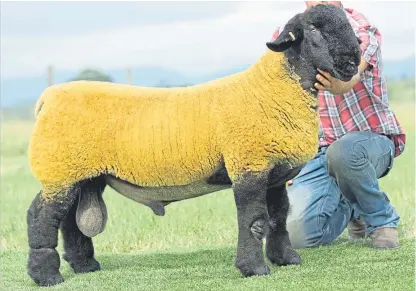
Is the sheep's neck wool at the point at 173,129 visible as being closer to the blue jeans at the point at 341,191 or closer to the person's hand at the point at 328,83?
the person's hand at the point at 328,83

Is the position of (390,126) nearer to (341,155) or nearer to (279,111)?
(341,155)

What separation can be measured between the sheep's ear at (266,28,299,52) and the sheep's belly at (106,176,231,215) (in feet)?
2.59

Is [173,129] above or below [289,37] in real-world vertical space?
below

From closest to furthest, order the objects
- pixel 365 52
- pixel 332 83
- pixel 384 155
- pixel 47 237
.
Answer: pixel 332 83 < pixel 47 237 < pixel 365 52 < pixel 384 155

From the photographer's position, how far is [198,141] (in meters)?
3.90

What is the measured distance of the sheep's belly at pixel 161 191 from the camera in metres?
4.08

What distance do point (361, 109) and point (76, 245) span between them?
2.04 meters

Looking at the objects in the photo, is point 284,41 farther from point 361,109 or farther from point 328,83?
point 361,109

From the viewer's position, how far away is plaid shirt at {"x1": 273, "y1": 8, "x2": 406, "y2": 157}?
4.80 meters

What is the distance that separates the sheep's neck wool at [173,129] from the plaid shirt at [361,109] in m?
1.00

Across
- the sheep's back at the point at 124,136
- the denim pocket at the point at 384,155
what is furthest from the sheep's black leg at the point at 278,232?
the denim pocket at the point at 384,155

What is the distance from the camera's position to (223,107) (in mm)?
3887

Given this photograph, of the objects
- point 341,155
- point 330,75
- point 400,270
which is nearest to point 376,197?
point 341,155

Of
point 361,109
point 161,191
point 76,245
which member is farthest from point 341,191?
point 76,245
